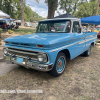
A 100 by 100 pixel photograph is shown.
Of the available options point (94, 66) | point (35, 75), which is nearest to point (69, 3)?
point (94, 66)

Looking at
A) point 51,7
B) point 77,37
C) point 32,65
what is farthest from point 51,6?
point 32,65

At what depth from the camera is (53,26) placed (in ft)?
13.4

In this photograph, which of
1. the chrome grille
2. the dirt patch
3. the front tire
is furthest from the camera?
the front tire

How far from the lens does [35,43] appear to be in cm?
286

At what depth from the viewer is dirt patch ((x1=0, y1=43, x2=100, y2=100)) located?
2.59 m

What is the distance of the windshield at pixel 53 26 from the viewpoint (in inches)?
152

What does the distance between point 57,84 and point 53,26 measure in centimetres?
221

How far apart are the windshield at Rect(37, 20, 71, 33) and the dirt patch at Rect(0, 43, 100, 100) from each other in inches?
65.3

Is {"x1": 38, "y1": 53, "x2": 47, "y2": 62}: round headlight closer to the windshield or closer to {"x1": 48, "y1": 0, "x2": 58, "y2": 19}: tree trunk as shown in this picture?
the windshield

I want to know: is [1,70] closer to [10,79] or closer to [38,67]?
[10,79]

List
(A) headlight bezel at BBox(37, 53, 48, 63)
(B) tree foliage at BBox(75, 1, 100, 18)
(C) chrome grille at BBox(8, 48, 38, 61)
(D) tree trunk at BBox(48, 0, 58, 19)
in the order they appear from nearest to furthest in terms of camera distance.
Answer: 1. (A) headlight bezel at BBox(37, 53, 48, 63)
2. (C) chrome grille at BBox(8, 48, 38, 61)
3. (D) tree trunk at BBox(48, 0, 58, 19)
4. (B) tree foliage at BBox(75, 1, 100, 18)

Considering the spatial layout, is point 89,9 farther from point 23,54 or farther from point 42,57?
point 42,57

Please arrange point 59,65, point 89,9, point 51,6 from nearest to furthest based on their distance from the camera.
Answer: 1. point 59,65
2. point 51,6
3. point 89,9

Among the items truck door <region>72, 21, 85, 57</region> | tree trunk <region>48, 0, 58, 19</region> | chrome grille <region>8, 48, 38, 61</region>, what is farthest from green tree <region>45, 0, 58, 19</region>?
chrome grille <region>8, 48, 38, 61</region>
